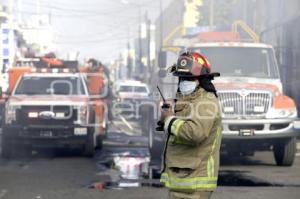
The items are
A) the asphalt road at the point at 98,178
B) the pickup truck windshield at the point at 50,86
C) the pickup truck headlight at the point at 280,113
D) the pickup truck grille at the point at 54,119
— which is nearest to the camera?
the asphalt road at the point at 98,178

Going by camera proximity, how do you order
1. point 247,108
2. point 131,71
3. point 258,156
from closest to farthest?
point 247,108, point 258,156, point 131,71

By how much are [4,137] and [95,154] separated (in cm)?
204

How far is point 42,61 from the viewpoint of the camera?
17.7 meters

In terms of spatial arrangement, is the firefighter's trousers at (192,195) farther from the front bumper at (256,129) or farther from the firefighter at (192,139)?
the front bumper at (256,129)

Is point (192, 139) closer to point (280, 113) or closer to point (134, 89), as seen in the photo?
point (280, 113)

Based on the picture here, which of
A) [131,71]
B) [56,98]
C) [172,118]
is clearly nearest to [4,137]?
[56,98]

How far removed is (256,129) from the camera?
11.6 m

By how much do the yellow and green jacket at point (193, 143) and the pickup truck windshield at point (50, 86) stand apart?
31.0 feet

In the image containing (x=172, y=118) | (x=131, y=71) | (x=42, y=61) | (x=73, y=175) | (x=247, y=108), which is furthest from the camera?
(x=131, y=71)

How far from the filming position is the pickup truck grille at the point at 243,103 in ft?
37.9

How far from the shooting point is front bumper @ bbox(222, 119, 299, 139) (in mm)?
11469

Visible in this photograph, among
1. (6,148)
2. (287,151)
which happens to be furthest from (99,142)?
(287,151)

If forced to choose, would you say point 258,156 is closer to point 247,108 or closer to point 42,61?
point 247,108

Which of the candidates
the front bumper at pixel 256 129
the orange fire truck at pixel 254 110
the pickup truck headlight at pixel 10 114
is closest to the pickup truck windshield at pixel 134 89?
the pickup truck headlight at pixel 10 114
